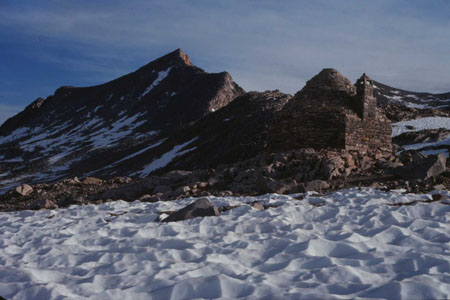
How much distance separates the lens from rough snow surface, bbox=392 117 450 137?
33.8 meters

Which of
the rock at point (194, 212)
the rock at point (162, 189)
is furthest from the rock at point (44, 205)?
the rock at point (194, 212)

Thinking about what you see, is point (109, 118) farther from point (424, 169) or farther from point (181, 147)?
point (424, 169)

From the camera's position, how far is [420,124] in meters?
35.6

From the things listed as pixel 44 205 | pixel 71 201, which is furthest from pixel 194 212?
pixel 71 201

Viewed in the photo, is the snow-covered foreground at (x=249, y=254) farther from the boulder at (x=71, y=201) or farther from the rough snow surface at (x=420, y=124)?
the rough snow surface at (x=420, y=124)

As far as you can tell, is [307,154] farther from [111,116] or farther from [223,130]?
[111,116]

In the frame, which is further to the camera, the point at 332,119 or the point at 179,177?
the point at 179,177

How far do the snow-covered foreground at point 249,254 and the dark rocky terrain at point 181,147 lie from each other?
2.91 meters

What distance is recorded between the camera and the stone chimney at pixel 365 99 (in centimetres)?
1487

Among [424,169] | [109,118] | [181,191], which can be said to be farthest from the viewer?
[109,118]

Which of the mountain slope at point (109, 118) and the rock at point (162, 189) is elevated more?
the mountain slope at point (109, 118)

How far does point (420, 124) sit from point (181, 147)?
22.2 m

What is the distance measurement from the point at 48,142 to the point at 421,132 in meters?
80.8

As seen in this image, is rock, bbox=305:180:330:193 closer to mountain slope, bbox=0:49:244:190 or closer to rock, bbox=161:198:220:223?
rock, bbox=161:198:220:223
